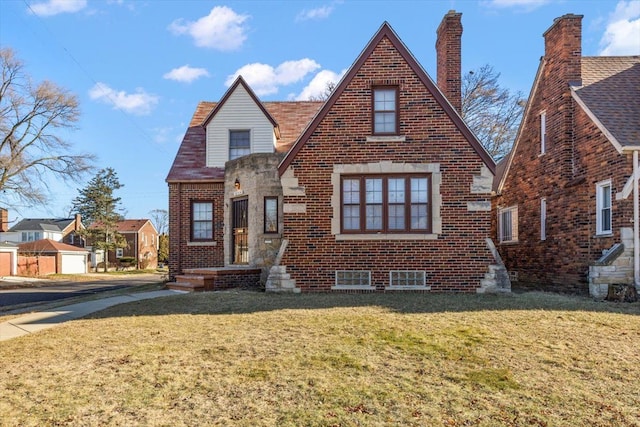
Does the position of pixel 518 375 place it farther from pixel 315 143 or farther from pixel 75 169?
pixel 75 169

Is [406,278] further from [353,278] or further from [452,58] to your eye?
[452,58]

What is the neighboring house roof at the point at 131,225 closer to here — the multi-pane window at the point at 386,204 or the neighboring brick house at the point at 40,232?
the neighboring brick house at the point at 40,232

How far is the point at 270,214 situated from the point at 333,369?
9622 mm

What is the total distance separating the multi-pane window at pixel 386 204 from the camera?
483 inches

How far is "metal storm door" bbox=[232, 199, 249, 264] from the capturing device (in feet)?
50.3

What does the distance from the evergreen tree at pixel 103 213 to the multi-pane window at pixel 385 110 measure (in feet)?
139

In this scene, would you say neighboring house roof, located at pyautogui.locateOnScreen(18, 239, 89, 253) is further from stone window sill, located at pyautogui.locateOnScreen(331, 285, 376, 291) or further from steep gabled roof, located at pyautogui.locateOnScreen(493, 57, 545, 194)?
steep gabled roof, located at pyautogui.locateOnScreen(493, 57, 545, 194)

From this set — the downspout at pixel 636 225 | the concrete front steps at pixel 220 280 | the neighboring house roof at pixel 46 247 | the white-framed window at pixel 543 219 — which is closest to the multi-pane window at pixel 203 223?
the concrete front steps at pixel 220 280

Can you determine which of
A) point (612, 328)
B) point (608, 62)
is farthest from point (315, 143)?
point (608, 62)

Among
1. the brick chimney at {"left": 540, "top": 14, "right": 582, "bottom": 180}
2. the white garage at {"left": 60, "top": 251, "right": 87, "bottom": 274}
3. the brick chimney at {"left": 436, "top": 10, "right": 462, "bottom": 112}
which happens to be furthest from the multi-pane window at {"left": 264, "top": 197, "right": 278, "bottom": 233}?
the white garage at {"left": 60, "top": 251, "right": 87, "bottom": 274}

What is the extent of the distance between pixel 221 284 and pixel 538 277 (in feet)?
34.4

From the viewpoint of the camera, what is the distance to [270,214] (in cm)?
1455

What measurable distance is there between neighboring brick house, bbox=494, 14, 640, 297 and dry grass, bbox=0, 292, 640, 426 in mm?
3483

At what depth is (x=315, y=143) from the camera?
492 inches
